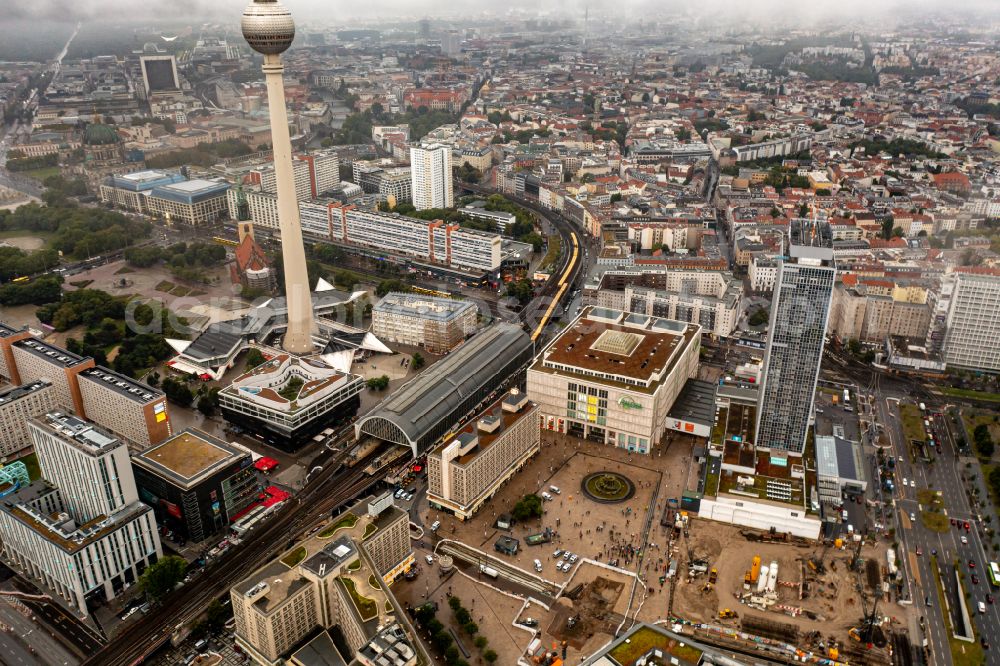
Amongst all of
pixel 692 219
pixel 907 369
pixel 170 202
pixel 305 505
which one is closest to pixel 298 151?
pixel 170 202

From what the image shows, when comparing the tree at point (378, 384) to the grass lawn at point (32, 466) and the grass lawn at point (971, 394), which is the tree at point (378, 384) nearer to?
the grass lawn at point (32, 466)

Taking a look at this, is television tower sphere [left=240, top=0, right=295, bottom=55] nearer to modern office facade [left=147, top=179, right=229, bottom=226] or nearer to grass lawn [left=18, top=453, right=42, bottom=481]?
grass lawn [left=18, top=453, right=42, bottom=481]

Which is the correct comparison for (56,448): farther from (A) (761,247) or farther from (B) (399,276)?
(A) (761,247)

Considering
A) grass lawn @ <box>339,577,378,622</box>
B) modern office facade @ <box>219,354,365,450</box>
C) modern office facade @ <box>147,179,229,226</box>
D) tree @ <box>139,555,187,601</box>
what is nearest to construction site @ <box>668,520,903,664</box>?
grass lawn @ <box>339,577,378,622</box>

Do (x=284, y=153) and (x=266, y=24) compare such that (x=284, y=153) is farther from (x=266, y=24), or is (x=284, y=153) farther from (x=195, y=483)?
(x=195, y=483)

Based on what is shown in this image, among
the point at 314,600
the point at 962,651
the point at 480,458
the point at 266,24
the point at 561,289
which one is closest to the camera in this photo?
the point at 314,600

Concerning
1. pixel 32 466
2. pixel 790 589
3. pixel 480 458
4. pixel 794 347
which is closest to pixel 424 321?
pixel 480 458
